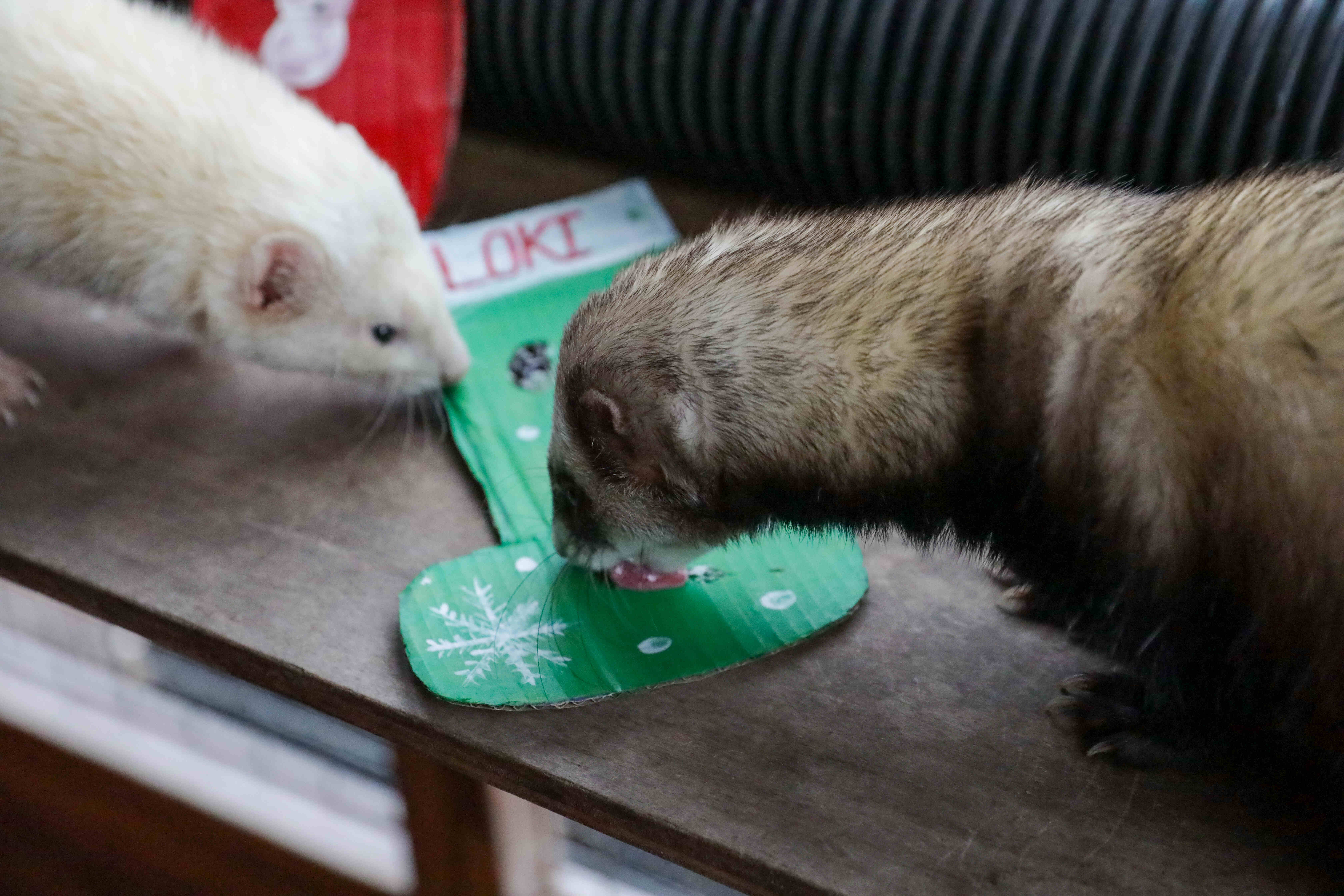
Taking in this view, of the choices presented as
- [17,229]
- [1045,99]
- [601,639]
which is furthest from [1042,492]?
[17,229]

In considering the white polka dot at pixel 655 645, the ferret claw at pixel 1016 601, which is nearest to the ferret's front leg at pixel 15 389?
the white polka dot at pixel 655 645

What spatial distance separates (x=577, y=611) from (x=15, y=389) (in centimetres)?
71

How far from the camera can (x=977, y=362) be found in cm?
87

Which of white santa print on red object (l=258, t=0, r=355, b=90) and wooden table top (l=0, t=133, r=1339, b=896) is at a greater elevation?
white santa print on red object (l=258, t=0, r=355, b=90)

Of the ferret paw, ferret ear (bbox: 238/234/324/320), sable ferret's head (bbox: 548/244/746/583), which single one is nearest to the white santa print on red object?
ferret ear (bbox: 238/234/324/320)

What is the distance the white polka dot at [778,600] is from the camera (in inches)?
41.9

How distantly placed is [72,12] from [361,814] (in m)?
0.98

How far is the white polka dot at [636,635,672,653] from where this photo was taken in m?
1.02

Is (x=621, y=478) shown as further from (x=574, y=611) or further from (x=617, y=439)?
(x=574, y=611)

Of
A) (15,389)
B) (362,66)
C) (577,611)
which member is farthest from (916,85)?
(15,389)

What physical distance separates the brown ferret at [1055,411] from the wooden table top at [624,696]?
7 centimetres

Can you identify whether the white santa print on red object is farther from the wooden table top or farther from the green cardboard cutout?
the green cardboard cutout

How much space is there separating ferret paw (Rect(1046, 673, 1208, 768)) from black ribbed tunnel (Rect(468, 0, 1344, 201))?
0.73 m

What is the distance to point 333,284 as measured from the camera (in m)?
1.33
